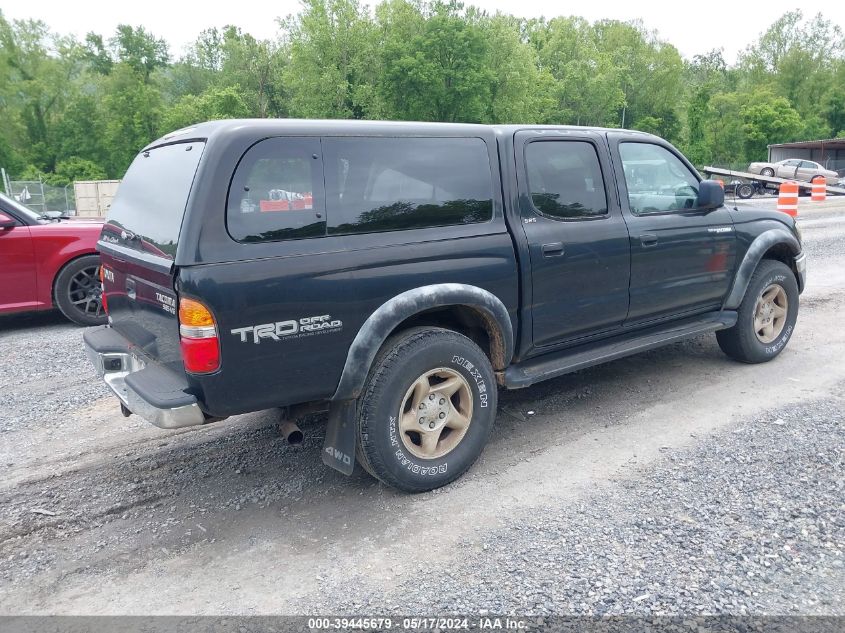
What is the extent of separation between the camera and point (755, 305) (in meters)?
5.48

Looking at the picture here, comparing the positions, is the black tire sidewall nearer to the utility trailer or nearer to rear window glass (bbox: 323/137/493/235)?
rear window glass (bbox: 323/137/493/235)

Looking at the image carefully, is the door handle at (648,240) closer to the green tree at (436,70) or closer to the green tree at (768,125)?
the green tree at (436,70)

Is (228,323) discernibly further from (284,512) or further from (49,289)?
(49,289)

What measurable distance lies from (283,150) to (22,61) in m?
63.2

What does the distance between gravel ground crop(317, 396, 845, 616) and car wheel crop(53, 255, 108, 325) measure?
588cm

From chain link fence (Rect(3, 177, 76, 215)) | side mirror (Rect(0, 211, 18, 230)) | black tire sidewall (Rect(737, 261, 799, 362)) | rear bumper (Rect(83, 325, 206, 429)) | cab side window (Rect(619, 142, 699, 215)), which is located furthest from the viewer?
chain link fence (Rect(3, 177, 76, 215))

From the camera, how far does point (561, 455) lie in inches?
163

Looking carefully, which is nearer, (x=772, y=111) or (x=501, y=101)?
(x=501, y=101)

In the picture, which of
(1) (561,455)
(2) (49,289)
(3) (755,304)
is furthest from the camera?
(2) (49,289)

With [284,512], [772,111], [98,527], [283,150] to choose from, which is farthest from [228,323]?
[772,111]

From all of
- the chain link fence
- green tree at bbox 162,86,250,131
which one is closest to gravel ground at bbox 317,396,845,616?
the chain link fence

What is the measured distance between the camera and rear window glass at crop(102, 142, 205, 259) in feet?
10.6

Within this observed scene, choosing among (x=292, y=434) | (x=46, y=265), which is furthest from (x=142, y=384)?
(x=46, y=265)

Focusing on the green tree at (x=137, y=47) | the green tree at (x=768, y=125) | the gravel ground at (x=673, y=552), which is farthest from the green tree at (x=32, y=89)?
the gravel ground at (x=673, y=552)
